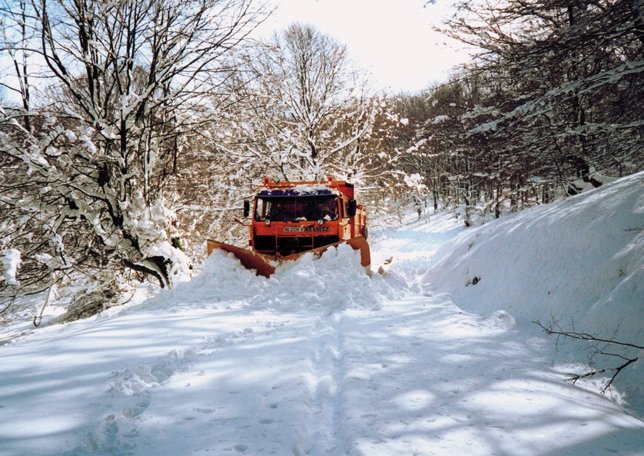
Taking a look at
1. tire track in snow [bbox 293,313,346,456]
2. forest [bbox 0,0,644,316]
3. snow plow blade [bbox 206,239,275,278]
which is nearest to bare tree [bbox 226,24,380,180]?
forest [bbox 0,0,644,316]

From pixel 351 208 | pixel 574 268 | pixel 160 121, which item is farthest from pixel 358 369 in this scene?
pixel 160 121

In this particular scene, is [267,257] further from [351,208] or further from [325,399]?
[325,399]

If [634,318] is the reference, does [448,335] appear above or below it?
below

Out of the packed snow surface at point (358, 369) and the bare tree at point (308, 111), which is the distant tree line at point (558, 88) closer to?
the packed snow surface at point (358, 369)

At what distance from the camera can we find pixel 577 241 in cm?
490

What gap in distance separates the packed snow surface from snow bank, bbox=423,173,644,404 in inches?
0.9

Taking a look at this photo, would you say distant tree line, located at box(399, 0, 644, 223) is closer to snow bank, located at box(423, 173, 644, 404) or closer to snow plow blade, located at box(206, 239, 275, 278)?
snow bank, located at box(423, 173, 644, 404)

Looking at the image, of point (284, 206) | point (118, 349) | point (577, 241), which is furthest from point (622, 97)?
point (118, 349)

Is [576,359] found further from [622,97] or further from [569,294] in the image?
[622,97]

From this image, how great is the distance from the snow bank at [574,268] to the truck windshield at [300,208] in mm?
3436

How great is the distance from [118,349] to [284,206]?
5.79 metres

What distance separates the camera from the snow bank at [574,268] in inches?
144

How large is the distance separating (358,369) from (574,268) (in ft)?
10.7

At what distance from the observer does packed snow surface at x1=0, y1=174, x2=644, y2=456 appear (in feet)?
7.23
